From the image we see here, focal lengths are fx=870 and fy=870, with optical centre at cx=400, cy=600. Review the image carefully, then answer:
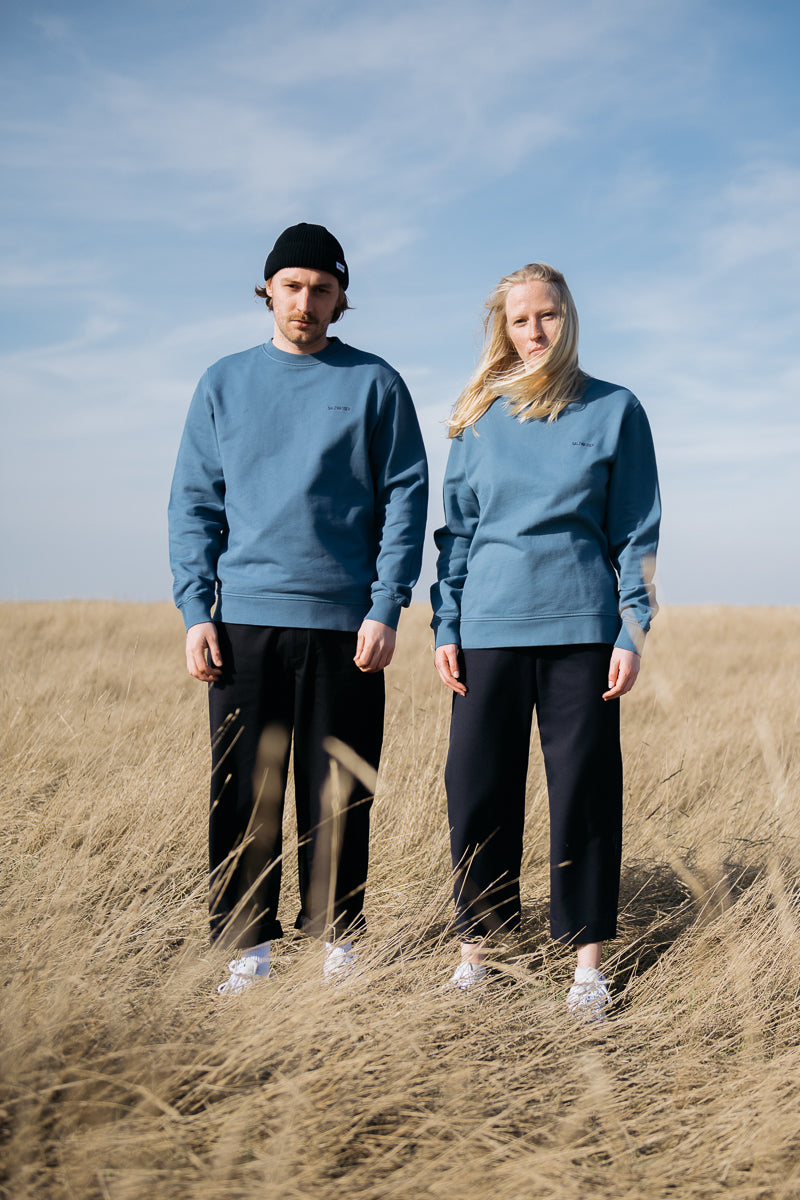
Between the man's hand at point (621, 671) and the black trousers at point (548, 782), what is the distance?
4cm

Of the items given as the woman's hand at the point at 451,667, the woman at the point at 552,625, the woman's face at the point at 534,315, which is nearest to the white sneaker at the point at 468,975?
the woman at the point at 552,625

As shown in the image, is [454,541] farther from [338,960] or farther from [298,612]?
[338,960]

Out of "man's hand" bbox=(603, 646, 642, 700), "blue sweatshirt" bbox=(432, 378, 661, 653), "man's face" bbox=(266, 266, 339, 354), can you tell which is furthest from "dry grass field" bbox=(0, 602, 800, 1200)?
"man's face" bbox=(266, 266, 339, 354)

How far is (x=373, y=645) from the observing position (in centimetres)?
242

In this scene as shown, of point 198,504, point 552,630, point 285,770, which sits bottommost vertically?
point 285,770

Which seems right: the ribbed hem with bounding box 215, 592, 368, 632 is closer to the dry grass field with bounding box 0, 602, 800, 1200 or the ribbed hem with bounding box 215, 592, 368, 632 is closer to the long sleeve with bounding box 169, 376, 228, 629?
the long sleeve with bounding box 169, 376, 228, 629

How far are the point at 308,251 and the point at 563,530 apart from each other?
111cm

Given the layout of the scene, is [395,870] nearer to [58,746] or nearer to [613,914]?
[613,914]

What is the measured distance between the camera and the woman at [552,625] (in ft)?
7.89

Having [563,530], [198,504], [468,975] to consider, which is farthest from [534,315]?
[468,975]

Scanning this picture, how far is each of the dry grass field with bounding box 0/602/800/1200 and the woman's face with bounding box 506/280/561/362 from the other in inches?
44.3

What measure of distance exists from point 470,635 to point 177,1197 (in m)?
1.51

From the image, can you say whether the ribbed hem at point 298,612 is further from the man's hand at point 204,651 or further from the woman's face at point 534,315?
the woman's face at point 534,315

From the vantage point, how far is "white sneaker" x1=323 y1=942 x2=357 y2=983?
2.14m
